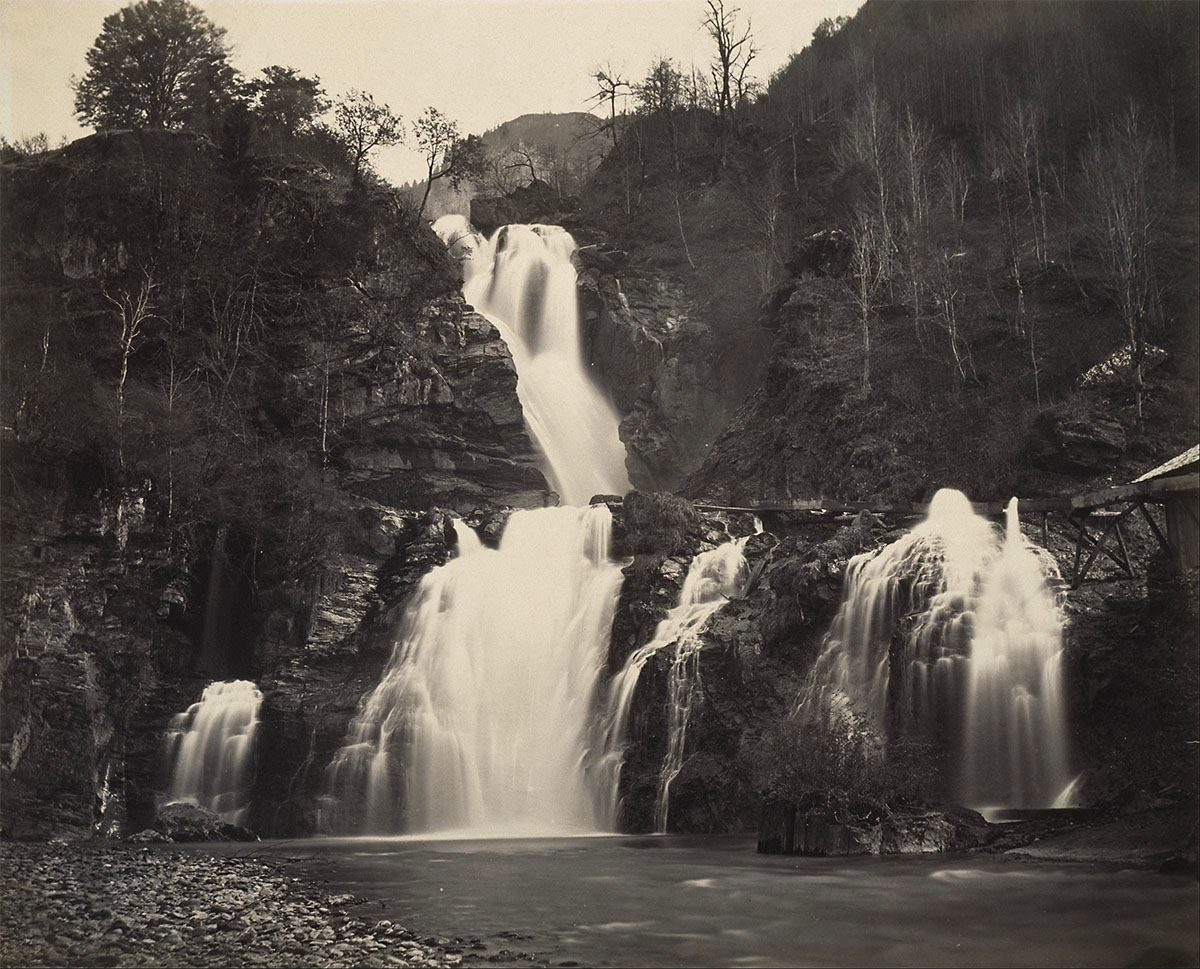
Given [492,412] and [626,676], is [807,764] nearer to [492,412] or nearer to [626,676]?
A: [626,676]

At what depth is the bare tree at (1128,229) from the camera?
35312mm

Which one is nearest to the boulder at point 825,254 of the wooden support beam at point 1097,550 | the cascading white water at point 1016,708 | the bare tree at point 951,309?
the bare tree at point 951,309

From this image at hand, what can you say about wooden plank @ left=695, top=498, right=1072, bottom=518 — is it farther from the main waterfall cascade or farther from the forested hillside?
the forested hillside

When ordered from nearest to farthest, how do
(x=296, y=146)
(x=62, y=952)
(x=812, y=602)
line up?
(x=62, y=952) → (x=812, y=602) → (x=296, y=146)

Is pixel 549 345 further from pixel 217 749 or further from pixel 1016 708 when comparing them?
pixel 1016 708

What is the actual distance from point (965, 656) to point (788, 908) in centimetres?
1033

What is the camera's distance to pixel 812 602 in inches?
1065

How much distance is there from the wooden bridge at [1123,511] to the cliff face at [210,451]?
14743 millimetres

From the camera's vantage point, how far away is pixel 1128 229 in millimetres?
36656

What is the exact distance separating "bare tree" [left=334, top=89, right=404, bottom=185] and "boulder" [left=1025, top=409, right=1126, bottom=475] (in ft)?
101

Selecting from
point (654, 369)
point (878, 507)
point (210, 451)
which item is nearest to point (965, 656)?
point (878, 507)

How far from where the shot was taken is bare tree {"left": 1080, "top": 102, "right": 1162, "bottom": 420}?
3531cm

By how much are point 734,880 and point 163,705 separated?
20.5 metres

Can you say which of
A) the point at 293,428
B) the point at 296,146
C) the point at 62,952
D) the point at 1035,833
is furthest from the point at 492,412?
the point at 62,952
